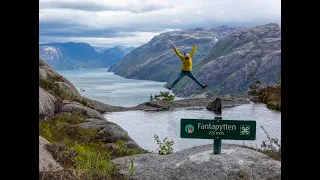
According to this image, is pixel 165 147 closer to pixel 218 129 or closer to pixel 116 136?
pixel 116 136

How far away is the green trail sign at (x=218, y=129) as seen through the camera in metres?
7.96

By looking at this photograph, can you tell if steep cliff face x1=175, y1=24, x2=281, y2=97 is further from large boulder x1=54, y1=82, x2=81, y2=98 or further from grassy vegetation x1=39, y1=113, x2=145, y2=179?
grassy vegetation x1=39, y1=113, x2=145, y2=179

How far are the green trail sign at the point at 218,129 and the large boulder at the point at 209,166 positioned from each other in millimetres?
482

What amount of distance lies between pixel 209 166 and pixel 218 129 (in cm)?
73

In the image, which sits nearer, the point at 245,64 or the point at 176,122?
the point at 176,122

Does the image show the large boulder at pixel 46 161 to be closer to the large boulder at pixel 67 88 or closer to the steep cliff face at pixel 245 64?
the large boulder at pixel 67 88

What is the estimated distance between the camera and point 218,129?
8102 mm

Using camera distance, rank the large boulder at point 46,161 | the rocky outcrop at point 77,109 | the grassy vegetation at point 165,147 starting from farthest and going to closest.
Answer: the rocky outcrop at point 77,109, the grassy vegetation at point 165,147, the large boulder at point 46,161

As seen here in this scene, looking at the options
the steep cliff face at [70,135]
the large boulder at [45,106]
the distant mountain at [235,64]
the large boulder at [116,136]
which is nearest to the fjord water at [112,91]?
the steep cliff face at [70,135]

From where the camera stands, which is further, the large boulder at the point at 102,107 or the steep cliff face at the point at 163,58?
the steep cliff face at the point at 163,58

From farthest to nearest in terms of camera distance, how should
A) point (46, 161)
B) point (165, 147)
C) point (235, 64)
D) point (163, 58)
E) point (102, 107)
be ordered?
point (163, 58) < point (235, 64) < point (102, 107) < point (165, 147) < point (46, 161)

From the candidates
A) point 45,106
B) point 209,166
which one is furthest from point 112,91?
point 209,166

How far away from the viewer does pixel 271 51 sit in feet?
313
